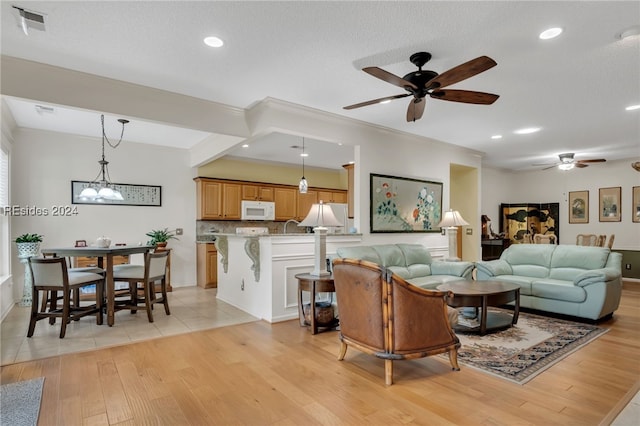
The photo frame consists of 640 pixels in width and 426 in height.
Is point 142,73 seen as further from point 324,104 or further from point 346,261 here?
point 346,261

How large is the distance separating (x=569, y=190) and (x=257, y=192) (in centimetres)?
751

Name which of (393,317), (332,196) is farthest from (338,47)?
(332,196)

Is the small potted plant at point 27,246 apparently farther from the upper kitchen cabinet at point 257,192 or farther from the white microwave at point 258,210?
the upper kitchen cabinet at point 257,192

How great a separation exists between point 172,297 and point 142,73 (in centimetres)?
363

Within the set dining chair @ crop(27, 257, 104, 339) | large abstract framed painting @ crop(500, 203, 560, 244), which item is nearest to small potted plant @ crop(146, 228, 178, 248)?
dining chair @ crop(27, 257, 104, 339)

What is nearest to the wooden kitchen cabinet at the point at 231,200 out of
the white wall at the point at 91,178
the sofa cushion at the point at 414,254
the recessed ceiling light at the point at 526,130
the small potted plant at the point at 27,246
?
the white wall at the point at 91,178

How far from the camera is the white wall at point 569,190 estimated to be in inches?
297

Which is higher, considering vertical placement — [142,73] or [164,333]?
[142,73]

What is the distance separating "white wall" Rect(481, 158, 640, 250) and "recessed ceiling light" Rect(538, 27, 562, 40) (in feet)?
21.0

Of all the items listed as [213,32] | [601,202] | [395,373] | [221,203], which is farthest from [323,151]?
[601,202]

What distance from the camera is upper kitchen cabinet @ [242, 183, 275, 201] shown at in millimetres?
7148

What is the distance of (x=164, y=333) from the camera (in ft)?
12.4

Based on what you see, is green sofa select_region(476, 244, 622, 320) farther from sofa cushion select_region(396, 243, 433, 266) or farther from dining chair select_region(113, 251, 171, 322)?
dining chair select_region(113, 251, 171, 322)

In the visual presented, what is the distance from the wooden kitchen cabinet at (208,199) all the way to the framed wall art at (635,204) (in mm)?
8763
